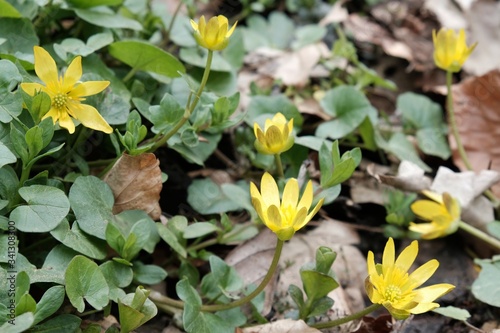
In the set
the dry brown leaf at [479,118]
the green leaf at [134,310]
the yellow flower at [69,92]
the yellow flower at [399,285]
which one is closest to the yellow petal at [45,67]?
the yellow flower at [69,92]

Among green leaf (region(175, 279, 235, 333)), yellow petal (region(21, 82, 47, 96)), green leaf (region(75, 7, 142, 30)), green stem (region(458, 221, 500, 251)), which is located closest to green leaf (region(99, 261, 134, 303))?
green leaf (region(175, 279, 235, 333))

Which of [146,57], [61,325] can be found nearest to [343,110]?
[146,57]

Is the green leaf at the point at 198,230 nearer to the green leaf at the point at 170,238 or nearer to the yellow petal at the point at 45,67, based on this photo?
the green leaf at the point at 170,238

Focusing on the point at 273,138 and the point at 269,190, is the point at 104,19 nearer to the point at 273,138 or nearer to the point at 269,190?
the point at 273,138

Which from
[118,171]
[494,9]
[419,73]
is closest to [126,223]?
[118,171]

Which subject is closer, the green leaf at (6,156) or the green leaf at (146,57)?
the green leaf at (6,156)

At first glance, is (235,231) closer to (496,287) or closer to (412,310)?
(412,310)
